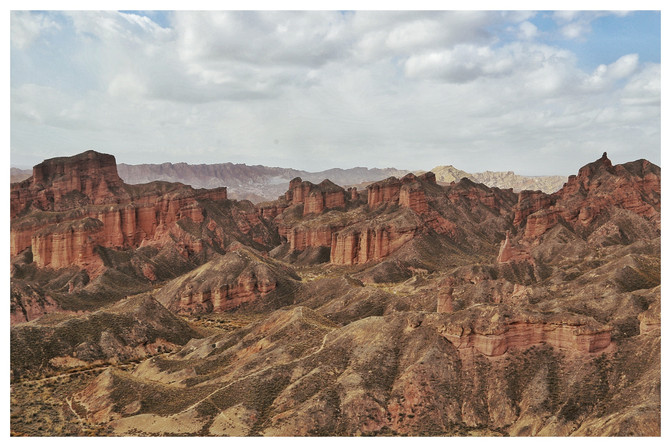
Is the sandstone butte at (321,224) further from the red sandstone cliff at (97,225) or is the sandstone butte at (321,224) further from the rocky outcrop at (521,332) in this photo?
the rocky outcrop at (521,332)

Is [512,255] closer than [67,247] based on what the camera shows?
Yes

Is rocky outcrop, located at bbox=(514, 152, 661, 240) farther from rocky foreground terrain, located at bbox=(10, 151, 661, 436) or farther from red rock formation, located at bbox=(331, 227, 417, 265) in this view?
red rock formation, located at bbox=(331, 227, 417, 265)

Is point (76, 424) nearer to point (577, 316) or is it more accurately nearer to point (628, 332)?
point (577, 316)

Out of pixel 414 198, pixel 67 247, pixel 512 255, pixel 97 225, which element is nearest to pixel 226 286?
pixel 67 247

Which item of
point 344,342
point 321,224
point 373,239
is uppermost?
point 321,224

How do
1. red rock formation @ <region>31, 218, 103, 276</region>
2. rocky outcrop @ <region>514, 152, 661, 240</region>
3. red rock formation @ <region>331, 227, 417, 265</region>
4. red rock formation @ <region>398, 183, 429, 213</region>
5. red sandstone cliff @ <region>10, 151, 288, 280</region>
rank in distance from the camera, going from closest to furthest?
red rock formation @ <region>31, 218, 103, 276</region>
red sandstone cliff @ <region>10, 151, 288, 280</region>
red rock formation @ <region>331, 227, 417, 265</region>
rocky outcrop @ <region>514, 152, 661, 240</region>
red rock formation @ <region>398, 183, 429, 213</region>

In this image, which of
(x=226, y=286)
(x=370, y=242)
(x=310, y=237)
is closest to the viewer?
(x=226, y=286)

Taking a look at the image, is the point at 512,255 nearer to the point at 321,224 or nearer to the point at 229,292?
the point at 229,292

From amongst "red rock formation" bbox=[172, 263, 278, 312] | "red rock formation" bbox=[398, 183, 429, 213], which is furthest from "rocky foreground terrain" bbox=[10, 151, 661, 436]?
"red rock formation" bbox=[398, 183, 429, 213]

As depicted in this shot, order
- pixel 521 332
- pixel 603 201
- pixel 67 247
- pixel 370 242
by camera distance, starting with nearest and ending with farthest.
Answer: pixel 521 332 < pixel 67 247 < pixel 370 242 < pixel 603 201

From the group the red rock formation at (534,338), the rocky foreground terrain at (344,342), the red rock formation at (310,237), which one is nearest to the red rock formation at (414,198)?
the rocky foreground terrain at (344,342)
